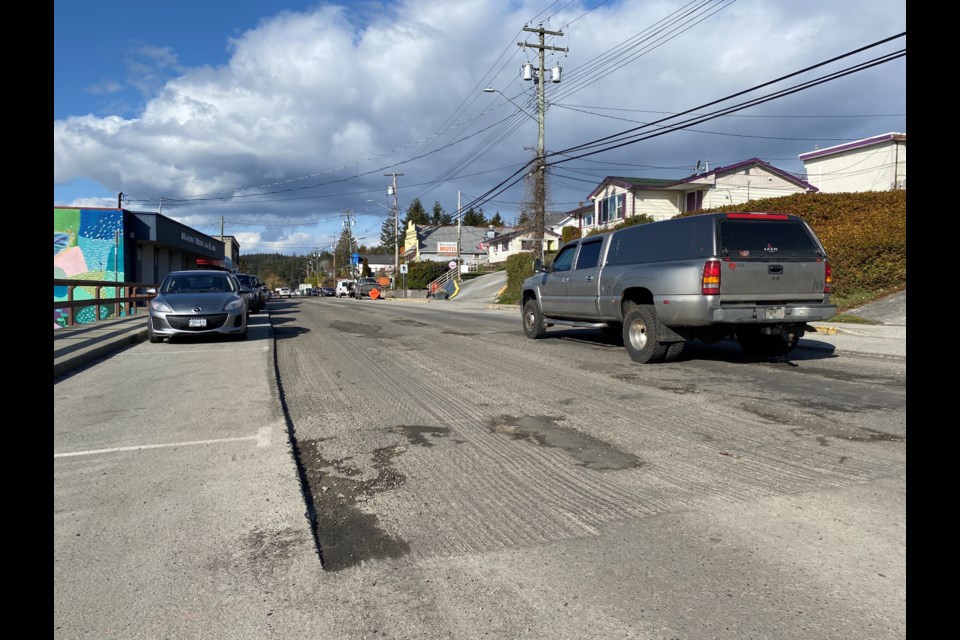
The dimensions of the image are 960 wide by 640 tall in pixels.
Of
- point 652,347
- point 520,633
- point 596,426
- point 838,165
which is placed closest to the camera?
point 520,633

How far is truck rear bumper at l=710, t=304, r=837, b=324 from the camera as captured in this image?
8062 millimetres

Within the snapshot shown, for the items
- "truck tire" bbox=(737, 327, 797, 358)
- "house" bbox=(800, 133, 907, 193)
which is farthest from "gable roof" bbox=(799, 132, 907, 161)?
"truck tire" bbox=(737, 327, 797, 358)

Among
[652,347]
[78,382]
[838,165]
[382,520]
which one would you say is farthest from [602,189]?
[382,520]

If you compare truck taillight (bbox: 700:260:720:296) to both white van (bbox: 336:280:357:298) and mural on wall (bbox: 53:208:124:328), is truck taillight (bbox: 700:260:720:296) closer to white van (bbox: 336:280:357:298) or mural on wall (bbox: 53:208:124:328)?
mural on wall (bbox: 53:208:124:328)

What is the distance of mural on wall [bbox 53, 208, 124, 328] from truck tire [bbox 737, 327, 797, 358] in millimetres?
31999

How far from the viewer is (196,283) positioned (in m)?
13.6

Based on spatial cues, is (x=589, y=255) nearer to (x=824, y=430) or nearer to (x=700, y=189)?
(x=824, y=430)

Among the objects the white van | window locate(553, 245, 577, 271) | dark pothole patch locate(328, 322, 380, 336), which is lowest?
dark pothole patch locate(328, 322, 380, 336)

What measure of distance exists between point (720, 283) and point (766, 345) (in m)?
2.43

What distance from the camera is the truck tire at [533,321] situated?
1278 cm

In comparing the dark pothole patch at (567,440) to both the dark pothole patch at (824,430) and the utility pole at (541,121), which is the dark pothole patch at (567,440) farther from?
the utility pole at (541,121)

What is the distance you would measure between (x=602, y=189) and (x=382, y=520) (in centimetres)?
4696

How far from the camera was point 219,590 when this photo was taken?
2.79 metres

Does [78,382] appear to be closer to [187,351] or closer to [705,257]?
[187,351]
